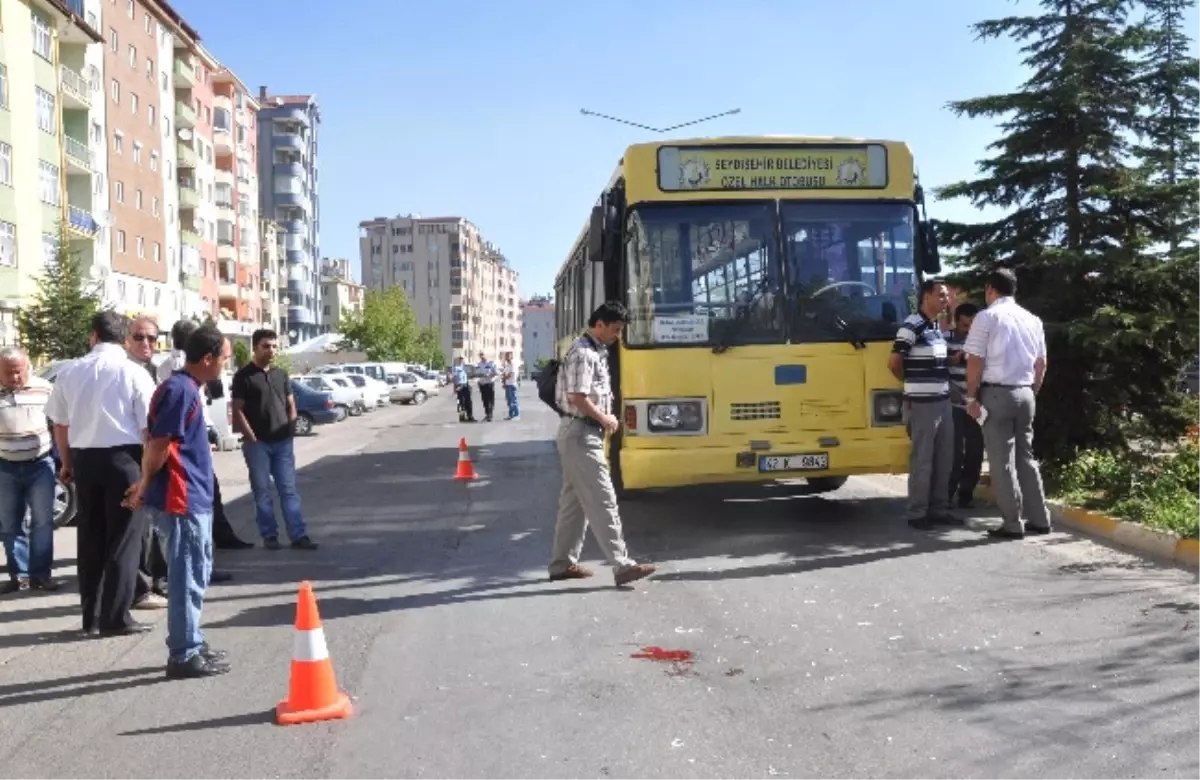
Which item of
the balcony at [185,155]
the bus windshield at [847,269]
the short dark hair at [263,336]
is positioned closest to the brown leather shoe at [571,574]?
the bus windshield at [847,269]

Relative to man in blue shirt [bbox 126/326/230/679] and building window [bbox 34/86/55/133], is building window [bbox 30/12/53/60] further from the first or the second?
man in blue shirt [bbox 126/326/230/679]

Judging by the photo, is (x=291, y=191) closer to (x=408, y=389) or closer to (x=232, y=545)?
(x=408, y=389)

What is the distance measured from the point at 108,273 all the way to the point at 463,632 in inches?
2035

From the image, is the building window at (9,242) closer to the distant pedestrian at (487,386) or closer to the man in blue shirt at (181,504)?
the distant pedestrian at (487,386)

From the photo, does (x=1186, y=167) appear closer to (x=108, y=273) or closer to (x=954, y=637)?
(x=954, y=637)

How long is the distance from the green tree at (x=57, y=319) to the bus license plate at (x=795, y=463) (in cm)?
2682

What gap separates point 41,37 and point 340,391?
754 inches

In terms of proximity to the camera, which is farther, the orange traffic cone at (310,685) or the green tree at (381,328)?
the green tree at (381,328)

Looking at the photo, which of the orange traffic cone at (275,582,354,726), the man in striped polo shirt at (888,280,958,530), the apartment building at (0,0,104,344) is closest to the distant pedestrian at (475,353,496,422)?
the apartment building at (0,0,104,344)

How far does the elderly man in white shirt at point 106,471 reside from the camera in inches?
270

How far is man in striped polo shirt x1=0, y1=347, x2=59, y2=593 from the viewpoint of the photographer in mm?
8070

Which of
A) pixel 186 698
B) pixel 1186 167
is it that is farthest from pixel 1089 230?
pixel 186 698

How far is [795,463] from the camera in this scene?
31.0ft

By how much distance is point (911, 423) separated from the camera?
934 cm
